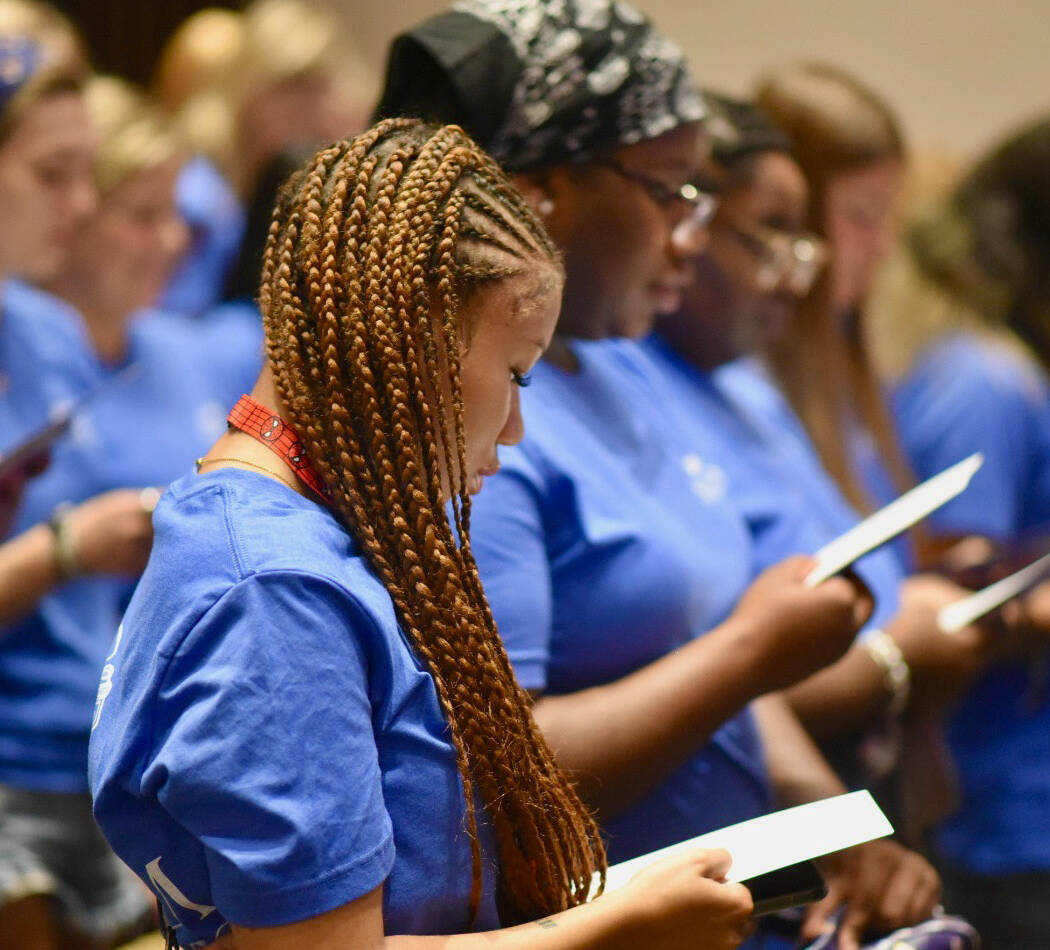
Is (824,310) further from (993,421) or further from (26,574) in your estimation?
(26,574)

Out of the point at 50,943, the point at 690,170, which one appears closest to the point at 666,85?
the point at 690,170

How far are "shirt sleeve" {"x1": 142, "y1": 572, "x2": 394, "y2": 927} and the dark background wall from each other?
4.65 m

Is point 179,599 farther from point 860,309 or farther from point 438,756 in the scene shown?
point 860,309

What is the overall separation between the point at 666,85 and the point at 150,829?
3.34 feet

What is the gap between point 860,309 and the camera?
A: 2684 millimetres

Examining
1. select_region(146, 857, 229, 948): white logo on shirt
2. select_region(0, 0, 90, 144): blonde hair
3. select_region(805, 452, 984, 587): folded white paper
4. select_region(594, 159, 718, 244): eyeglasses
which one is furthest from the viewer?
select_region(0, 0, 90, 144): blonde hair

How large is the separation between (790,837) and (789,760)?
51cm

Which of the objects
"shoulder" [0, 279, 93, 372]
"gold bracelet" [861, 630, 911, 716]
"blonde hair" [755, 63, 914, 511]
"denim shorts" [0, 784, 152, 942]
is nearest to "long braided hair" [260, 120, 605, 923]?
"gold bracelet" [861, 630, 911, 716]

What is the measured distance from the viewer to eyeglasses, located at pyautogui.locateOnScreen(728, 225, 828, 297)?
6.58 ft

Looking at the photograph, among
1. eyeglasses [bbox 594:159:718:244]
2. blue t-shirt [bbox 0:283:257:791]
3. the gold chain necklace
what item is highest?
eyeglasses [bbox 594:159:718:244]

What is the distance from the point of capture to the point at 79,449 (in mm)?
2316

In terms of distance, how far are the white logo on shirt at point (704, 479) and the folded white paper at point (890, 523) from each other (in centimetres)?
18

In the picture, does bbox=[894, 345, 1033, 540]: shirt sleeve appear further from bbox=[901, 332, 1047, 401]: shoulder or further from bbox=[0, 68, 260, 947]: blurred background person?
bbox=[0, 68, 260, 947]: blurred background person

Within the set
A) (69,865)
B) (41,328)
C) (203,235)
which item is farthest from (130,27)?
(69,865)
